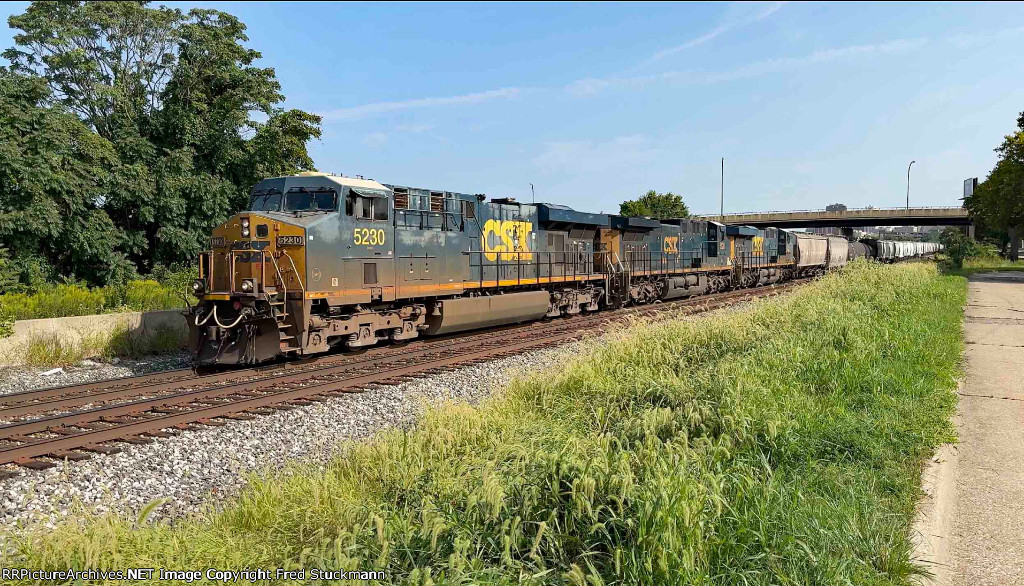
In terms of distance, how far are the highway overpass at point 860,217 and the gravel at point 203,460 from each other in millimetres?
65902

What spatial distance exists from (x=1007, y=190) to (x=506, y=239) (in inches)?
1243

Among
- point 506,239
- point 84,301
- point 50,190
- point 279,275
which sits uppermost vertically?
point 50,190

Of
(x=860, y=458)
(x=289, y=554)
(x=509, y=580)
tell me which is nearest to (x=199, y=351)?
(x=289, y=554)

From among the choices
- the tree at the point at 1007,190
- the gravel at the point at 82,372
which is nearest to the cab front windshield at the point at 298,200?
the gravel at the point at 82,372

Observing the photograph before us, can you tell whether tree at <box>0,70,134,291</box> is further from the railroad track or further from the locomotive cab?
the railroad track

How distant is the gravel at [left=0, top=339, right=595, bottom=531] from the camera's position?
520 cm

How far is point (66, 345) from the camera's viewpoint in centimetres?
1223

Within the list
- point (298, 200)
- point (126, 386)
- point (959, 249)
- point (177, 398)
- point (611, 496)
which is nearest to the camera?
point (611, 496)

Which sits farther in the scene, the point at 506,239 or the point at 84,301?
the point at 506,239

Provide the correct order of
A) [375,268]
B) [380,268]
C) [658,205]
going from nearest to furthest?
[375,268], [380,268], [658,205]

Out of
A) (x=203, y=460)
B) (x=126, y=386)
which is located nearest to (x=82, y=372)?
(x=126, y=386)

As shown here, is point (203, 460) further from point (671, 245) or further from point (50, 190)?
point (671, 245)

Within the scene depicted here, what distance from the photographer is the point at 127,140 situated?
2006cm

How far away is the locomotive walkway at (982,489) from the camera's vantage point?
3758 millimetres
